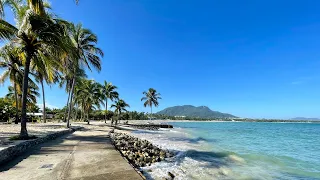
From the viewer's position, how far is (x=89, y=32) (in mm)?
19219

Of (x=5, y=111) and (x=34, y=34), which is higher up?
(x=34, y=34)

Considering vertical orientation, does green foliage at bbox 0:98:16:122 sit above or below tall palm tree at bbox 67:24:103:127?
below

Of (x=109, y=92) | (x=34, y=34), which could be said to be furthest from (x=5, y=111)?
(x=34, y=34)

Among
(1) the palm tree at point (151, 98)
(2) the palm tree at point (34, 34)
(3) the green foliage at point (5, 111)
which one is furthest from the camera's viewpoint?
(1) the palm tree at point (151, 98)

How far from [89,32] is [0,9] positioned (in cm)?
1255

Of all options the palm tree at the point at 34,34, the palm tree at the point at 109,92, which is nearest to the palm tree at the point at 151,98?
the palm tree at the point at 109,92

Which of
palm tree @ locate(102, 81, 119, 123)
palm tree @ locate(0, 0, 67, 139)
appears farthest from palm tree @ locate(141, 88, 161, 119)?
palm tree @ locate(0, 0, 67, 139)

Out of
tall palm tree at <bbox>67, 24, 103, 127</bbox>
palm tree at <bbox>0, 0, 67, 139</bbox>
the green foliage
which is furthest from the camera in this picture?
the green foliage

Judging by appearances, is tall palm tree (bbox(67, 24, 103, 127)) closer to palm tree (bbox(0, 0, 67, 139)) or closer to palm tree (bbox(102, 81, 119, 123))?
palm tree (bbox(0, 0, 67, 139))

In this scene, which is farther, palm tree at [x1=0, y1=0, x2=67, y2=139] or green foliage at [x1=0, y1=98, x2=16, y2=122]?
green foliage at [x1=0, y1=98, x2=16, y2=122]

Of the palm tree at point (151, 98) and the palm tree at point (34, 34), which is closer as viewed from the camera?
the palm tree at point (34, 34)

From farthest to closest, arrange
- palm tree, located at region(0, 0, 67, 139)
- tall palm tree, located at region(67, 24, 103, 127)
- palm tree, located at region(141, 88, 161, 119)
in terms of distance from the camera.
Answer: palm tree, located at region(141, 88, 161, 119)
tall palm tree, located at region(67, 24, 103, 127)
palm tree, located at region(0, 0, 67, 139)

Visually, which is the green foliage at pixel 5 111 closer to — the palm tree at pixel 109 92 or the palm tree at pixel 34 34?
the palm tree at pixel 109 92

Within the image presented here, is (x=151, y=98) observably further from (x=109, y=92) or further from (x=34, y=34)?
(x=34, y=34)
